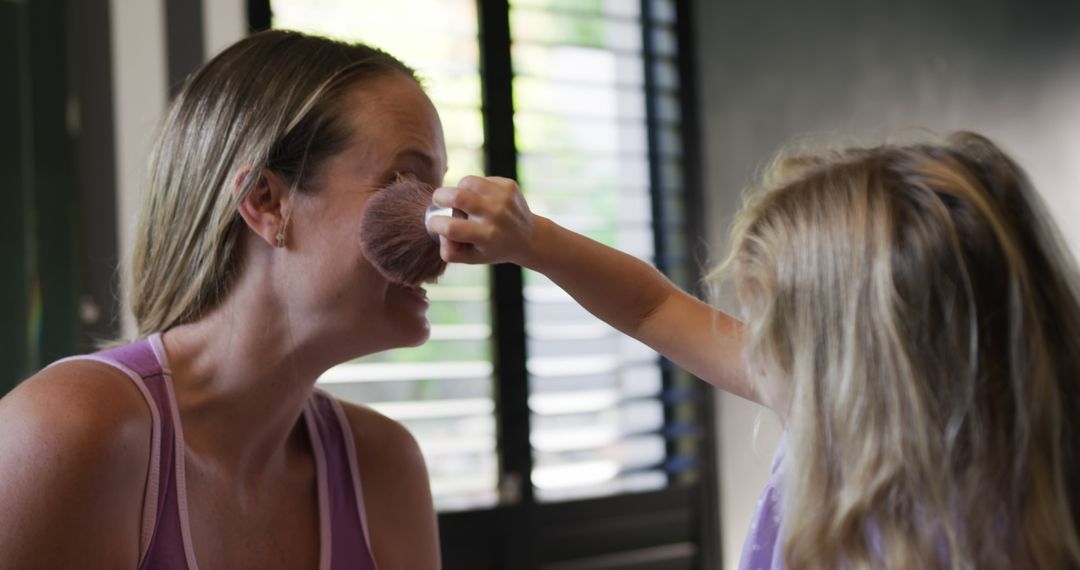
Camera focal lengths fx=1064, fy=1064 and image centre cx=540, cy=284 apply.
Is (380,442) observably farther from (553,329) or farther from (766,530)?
(553,329)

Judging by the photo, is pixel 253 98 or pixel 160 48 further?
pixel 160 48

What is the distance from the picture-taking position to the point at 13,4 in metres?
1.73

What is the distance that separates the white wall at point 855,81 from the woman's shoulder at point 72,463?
2.12m

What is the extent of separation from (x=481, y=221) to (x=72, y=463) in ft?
1.27

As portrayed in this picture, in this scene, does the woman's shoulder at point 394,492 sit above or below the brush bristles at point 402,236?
below

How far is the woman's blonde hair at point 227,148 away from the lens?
104cm

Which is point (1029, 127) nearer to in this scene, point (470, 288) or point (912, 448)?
point (470, 288)

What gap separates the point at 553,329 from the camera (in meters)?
2.56

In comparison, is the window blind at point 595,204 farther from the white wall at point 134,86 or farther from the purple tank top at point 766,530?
the purple tank top at point 766,530

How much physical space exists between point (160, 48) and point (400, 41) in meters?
0.61

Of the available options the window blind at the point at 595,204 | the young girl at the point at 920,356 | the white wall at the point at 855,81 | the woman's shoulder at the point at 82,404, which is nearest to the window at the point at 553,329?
the window blind at the point at 595,204

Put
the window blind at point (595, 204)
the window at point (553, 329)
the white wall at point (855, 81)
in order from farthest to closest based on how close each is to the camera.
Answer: the white wall at point (855, 81), the window blind at point (595, 204), the window at point (553, 329)

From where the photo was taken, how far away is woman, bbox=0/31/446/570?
40.7 inches

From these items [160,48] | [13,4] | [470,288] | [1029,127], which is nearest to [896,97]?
[1029,127]
